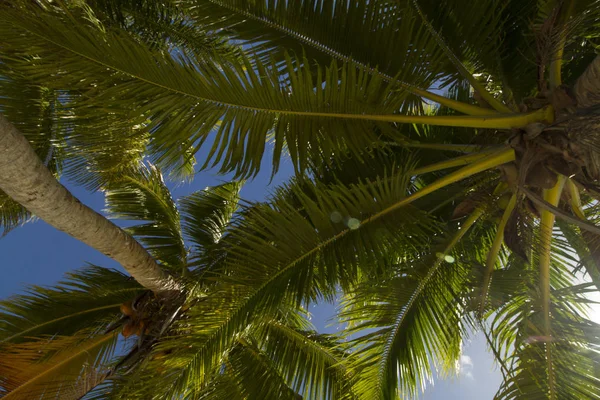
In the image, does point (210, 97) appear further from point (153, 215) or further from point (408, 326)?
point (153, 215)

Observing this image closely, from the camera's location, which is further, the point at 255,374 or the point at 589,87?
the point at 255,374

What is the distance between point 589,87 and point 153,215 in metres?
4.76

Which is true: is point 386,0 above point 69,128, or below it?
above

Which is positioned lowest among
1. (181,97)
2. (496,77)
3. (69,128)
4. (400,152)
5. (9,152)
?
(9,152)

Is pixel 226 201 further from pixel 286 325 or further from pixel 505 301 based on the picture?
pixel 505 301

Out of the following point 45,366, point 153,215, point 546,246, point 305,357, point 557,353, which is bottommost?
point 45,366

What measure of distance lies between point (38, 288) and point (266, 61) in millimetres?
3227

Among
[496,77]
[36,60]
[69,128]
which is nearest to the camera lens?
[36,60]

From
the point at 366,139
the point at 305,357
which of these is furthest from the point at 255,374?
the point at 366,139

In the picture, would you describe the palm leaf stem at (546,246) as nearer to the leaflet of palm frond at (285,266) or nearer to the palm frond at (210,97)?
the palm frond at (210,97)

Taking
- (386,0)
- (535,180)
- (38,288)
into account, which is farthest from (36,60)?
(535,180)

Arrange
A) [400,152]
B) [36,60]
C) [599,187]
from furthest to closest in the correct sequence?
1. [400,152]
2. [599,187]
3. [36,60]

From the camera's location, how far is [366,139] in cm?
300

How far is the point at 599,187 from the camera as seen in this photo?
2.94 m
